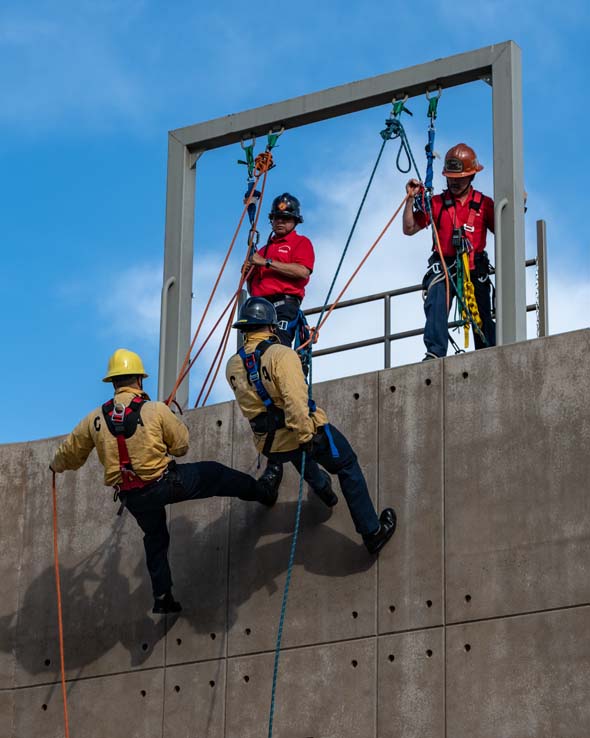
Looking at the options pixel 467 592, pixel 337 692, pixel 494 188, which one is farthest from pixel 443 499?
pixel 494 188

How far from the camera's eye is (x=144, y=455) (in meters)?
12.2

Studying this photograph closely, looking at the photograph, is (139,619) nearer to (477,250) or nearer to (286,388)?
(286,388)

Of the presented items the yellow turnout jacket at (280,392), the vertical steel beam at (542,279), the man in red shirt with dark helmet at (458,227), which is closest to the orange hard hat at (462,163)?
the man in red shirt with dark helmet at (458,227)

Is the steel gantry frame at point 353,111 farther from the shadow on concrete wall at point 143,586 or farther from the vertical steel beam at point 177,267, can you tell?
the shadow on concrete wall at point 143,586

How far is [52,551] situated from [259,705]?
2497mm

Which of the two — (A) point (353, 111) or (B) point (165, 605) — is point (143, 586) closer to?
(B) point (165, 605)

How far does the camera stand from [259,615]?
12656 mm

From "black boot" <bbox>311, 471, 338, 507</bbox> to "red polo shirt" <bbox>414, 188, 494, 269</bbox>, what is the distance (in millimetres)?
2035

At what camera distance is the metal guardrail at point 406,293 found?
13.3m

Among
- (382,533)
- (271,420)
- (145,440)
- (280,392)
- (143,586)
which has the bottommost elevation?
(143,586)

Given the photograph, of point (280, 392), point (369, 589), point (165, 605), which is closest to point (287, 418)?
point (280, 392)

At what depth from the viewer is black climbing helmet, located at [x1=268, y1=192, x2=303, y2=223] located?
1383 centimetres

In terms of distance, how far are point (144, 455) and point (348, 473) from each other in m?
1.42

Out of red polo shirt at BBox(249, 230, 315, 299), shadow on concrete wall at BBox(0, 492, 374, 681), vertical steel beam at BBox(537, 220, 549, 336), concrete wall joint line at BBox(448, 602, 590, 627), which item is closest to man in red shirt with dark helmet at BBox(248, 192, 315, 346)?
red polo shirt at BBox(249, 230, 315, 299)
